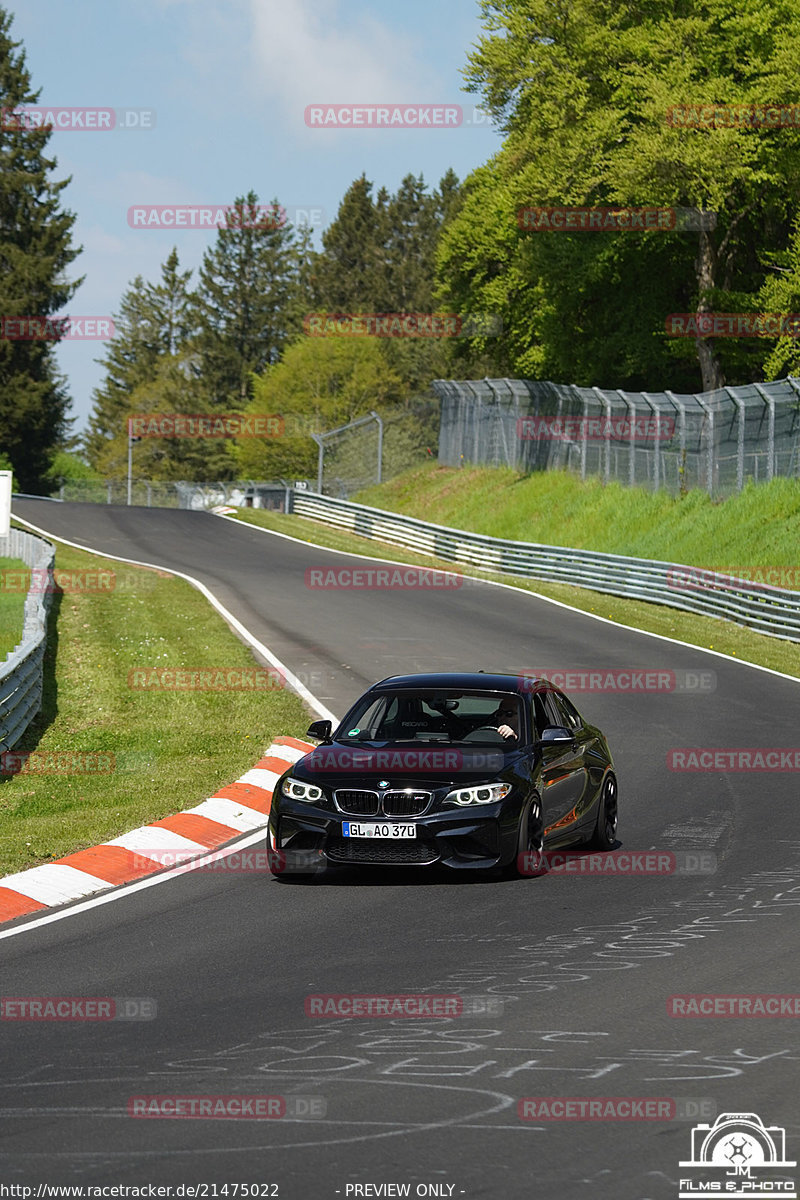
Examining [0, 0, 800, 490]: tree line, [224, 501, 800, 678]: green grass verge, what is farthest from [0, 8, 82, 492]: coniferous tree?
[224, 501, 800, 678]: green grass verge

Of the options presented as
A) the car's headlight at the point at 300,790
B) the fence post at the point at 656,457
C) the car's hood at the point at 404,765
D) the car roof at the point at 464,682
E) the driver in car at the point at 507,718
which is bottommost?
the car's headlight at the point at 300,790

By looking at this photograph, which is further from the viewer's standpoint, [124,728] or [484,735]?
[124,728]

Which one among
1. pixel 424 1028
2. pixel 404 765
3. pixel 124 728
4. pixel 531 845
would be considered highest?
pixel 404 765

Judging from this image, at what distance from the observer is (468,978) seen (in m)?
8.16

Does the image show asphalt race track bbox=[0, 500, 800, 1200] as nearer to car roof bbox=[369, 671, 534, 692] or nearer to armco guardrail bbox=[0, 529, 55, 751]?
car roof bbox=[369, 671, 534, 692]

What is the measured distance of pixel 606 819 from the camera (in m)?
13.0

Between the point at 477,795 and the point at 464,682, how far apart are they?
1829 mm

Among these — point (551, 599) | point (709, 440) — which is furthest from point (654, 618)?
point (709, 440)

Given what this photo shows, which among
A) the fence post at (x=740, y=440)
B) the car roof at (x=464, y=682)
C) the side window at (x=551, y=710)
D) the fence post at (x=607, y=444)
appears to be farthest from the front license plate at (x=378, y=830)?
the fence post at (x=607, y=444)

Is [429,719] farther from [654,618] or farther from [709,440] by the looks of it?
[709,440]

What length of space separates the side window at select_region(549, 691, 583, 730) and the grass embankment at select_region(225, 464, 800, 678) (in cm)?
1583

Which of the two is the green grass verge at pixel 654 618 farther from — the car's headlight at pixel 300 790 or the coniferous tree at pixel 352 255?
the coniferous tree at pixel 352 255

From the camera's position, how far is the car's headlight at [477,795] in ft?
35.9

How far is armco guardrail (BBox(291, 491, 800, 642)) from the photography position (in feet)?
111
